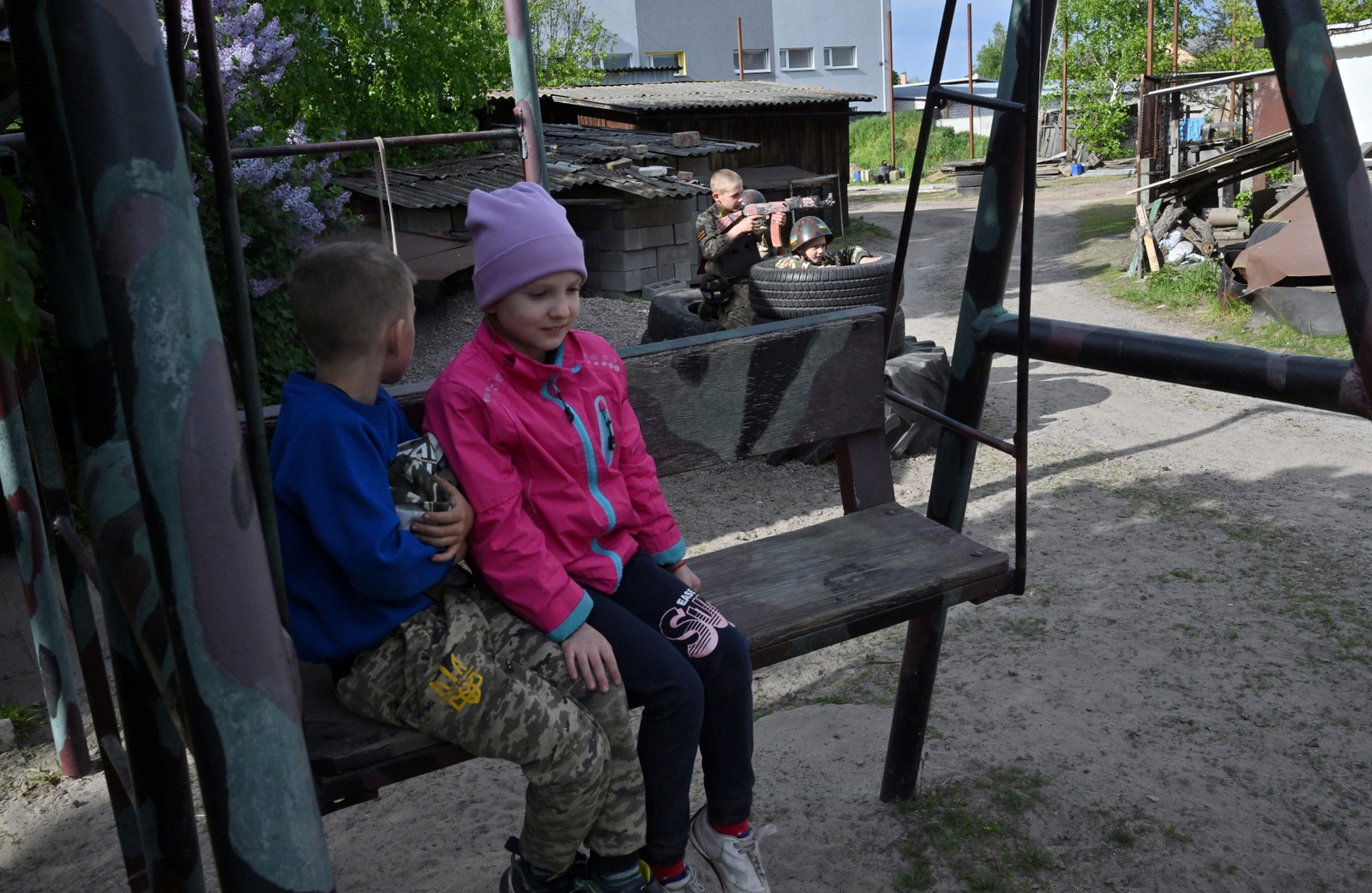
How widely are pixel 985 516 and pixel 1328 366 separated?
10.4ft

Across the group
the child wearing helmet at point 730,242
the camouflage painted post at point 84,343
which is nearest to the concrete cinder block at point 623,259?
the child wearing helmet at point 730,242

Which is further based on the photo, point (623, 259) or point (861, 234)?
point (861, 234)

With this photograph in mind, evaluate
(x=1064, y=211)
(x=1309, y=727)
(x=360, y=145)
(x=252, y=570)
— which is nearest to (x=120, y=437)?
(x=252, y=570)

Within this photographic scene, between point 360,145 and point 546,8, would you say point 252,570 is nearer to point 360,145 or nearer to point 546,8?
point 360,145

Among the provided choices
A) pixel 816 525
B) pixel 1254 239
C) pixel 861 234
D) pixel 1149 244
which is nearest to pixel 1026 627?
pixel 816 525

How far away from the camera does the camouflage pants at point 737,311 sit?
6.22 m

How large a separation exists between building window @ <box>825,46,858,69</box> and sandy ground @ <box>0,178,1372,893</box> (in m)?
35.8

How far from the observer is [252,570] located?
0.85 metres

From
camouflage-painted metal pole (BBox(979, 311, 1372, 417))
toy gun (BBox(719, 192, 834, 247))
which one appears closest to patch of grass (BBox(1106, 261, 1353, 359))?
toy gun (BBox(719, 192, 834, 247))

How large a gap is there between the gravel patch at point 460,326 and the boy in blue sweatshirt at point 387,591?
A: 18.2 feet

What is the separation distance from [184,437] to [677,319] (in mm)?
5650

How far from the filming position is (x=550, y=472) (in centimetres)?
179

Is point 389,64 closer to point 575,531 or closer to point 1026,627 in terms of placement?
point 1026,627

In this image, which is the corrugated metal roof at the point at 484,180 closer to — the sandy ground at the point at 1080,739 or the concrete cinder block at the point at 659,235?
the concrete cinder block at the point at 659,235
